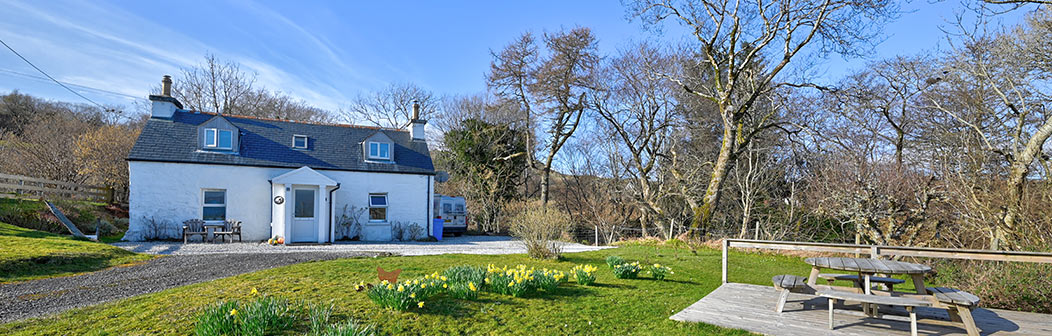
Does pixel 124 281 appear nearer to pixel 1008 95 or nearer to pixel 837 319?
pixel 837 319

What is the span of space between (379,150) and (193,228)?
6352 millimetres

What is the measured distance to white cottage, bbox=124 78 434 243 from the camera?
15828 mm

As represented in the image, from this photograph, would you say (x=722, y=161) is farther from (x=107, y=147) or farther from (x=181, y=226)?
(x=107, y=147)

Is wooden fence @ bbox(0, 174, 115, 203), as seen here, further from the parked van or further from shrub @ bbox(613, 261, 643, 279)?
shrub @ bbox(613, 261, 643, 279)

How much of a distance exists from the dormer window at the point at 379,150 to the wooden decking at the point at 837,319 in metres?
15.0

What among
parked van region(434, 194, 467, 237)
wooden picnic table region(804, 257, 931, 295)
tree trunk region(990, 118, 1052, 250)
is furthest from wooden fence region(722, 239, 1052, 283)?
parked van region(434, 194, 467, 237)

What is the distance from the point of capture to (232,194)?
16500mm

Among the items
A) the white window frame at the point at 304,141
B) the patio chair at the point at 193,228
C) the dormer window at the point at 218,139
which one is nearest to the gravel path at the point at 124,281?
the patio chair at the point at 193,228

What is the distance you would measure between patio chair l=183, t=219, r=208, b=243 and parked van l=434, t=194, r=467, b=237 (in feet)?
27.2

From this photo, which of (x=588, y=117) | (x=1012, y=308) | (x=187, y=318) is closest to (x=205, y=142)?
(x=187, y=318)

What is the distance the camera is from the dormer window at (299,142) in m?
18.0

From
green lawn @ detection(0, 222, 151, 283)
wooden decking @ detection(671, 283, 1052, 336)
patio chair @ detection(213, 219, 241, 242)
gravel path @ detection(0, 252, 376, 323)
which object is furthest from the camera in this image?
patio chair @ detection(213, 219, 241, 242)

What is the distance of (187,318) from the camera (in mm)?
5133

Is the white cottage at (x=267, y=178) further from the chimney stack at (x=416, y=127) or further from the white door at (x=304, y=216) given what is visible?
the chimney stack at (x=416, y=127)
